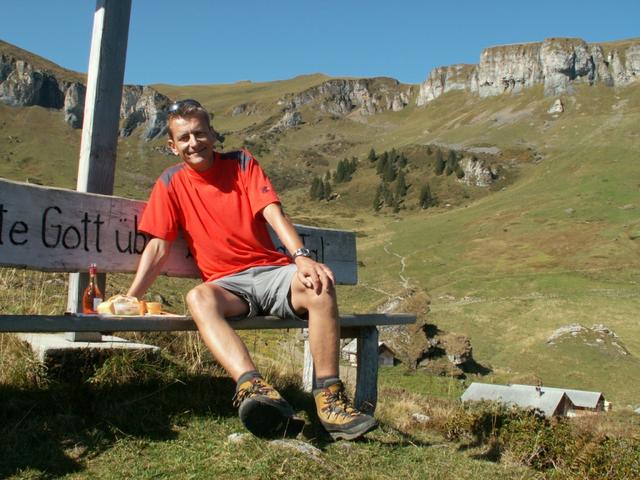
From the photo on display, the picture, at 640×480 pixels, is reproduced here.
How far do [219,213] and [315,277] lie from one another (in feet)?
2.89

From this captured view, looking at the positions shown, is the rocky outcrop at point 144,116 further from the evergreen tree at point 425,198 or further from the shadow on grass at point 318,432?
the shadow on grass at point 318,432

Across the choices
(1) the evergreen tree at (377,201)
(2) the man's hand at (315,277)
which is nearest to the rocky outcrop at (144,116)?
(1) the evergreen tree at (377,201)

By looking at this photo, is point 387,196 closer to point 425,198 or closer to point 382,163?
point 425,198

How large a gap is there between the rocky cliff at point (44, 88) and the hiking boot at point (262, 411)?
503ft

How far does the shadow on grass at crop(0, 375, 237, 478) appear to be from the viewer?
3.03 meters

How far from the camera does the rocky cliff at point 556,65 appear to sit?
14688 centimetres

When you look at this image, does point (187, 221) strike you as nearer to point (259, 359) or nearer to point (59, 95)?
point (259, 359)

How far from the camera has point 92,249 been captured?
417 centimetres

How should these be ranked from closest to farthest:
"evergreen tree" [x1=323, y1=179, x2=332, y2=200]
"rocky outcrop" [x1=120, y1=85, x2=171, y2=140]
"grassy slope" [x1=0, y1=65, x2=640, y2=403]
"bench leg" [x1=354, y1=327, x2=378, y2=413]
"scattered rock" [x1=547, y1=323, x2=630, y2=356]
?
"bench leg" [x1=354, y1=327, x2=378, y2=413]
"scattered rock" [x1=547, y1=323, x2=630, y2=356]
"grassy slope" [x1=0, y1=65, x2=640, y2=403]
"evergreen tree" [x1=323, y1=179, x2=332, y2=200]
"rocky outcrop" [x1=120, y1=85, x2=171, y2=140]

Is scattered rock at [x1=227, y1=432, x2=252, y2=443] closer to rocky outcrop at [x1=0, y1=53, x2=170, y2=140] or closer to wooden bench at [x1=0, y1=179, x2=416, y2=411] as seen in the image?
wooden bench at [x1=0, y1=179, x2=416, y2=411]

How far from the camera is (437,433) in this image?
15.8 ft

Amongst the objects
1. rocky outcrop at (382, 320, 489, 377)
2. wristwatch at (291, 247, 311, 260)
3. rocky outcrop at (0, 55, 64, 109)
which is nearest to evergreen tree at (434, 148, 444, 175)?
rocky outcrop at (382, 320, 489, 377)

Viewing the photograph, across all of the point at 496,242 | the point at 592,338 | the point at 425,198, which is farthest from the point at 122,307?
the point at 425,198

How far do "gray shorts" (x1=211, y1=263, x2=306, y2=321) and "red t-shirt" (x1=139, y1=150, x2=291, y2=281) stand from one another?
3.9 inches
